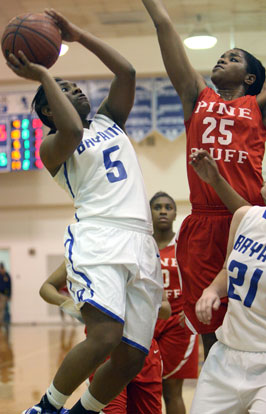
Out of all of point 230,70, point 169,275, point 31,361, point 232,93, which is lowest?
point 31,361

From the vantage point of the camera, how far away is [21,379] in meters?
7.66

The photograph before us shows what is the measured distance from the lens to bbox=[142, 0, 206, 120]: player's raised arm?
3295 mm

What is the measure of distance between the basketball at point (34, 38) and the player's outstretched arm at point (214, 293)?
126 centimetres

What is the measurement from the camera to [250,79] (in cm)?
344

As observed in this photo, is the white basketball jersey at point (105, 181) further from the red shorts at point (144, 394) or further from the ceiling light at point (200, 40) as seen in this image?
the ceiling light at point (200, 40)

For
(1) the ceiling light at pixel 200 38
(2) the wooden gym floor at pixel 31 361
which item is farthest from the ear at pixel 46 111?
(1) the ceiling light at pixel 200 38

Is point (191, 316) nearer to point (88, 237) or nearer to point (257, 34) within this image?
point (88, 237)

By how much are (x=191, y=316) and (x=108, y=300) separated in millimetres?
594

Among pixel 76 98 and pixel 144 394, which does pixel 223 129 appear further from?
pixel 144 394

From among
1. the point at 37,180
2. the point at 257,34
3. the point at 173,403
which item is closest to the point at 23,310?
the point at 37,180

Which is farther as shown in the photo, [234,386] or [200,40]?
[200,40]

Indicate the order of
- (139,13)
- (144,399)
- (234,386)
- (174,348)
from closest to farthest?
(234,386) → (144,399) → (174,348) → (139,13)

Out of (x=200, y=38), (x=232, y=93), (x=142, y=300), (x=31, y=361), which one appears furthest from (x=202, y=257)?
(x=200, y=38)

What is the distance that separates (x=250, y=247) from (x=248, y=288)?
0.60ft
